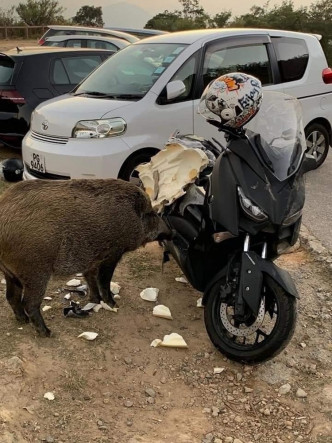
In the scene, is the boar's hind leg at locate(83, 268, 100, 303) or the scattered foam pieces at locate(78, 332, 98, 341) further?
the boar's hind leg at locate(83, 268, 100, 303)

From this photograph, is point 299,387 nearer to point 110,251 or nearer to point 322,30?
point 110,251

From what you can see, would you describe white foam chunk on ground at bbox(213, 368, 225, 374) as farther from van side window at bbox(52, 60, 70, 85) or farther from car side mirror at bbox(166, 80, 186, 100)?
van side window at bbox(52, 60, 70, 85)

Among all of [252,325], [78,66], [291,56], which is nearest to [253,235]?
[252,325]

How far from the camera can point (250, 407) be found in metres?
3.67

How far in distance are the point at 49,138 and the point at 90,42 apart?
8485 mm

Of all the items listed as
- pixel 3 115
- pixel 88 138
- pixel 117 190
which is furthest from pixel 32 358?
pixel 3 115

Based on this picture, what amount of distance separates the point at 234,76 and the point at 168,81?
2.98 m

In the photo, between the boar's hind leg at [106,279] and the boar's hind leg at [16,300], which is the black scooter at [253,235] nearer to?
the boar's hind leg at [106,279]

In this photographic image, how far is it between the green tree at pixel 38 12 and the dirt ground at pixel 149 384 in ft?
109

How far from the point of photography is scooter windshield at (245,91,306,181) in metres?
3.91

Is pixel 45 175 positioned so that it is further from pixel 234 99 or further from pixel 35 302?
pixel 234 99

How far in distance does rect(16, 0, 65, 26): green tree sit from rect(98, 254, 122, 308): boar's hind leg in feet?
108

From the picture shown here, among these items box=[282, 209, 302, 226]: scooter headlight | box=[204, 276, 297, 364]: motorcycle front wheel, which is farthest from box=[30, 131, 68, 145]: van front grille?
box=[282, 209, 302, 226]: scooter headlight

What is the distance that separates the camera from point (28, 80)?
30.1 ft
